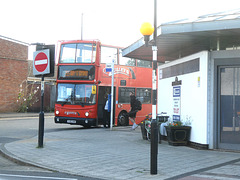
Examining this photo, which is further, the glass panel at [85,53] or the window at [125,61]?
the window at [125,61]

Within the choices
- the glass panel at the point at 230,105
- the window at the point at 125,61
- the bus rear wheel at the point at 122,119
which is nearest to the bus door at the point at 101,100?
the bus rear wheel at the point at 122,119

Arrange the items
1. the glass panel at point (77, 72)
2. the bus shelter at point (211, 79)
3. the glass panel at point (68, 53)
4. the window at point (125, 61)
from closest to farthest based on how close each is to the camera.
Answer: the bus shelter at point (211, 79) < the glass panel at point (77, 72) < the glass panel at point (68, 53) < the window at point (125, 61)

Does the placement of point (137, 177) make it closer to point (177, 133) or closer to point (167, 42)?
point (177, 133)

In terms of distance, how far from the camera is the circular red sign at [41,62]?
993 cm

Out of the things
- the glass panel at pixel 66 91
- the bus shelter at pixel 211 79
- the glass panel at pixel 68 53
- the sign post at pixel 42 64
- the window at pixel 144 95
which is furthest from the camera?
the window at pixel 144 95

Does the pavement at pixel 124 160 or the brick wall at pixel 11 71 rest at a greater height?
the brick wall at pixel 11 71

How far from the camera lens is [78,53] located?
1633 cm

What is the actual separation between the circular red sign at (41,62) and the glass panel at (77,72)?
603 centimetres

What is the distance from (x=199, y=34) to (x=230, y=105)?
7.61 ft

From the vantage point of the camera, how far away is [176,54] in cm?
1333

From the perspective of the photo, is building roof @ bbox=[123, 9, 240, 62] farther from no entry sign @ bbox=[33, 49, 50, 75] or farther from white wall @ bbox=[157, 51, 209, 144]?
no entry sign @ bbox=[33, 49, 50, 75]

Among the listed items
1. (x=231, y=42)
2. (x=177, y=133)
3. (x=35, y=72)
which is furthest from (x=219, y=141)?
(x=35, y=72)

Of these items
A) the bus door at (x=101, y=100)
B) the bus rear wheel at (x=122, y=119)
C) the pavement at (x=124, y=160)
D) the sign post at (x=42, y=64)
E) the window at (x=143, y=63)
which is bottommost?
the pavement at (x=124, y=160)

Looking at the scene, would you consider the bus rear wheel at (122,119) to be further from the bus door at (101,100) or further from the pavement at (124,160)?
the pavement at (124,160)
